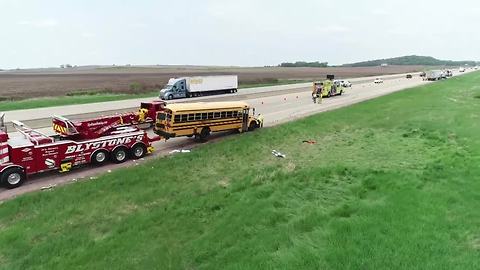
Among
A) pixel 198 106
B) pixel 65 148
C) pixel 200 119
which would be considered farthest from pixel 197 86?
pixel 65 148

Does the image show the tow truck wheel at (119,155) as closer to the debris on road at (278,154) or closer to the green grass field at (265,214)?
the green grass field at (265,214)

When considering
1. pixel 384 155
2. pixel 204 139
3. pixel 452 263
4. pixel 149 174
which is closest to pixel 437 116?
pixel 384 155

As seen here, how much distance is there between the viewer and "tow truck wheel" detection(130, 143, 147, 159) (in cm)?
1895

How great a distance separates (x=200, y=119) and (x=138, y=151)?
179 inches

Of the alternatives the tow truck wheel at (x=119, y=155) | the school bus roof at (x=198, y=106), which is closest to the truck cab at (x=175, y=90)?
the school bus roof at (x=198, y=106)

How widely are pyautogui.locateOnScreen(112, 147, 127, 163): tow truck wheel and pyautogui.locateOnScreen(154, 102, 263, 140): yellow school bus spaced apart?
3.31 m

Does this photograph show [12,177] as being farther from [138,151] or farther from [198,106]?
[198,106]

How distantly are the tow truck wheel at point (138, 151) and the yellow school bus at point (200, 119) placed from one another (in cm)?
231

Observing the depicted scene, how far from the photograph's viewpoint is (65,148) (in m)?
16.5

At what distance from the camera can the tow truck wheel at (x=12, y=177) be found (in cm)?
1477

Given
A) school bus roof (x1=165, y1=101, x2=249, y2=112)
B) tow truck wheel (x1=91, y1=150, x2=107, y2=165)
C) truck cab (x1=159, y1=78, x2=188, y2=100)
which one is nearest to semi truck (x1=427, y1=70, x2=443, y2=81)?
truck cab (x1=159, y1=78, x2=188, y2=100)

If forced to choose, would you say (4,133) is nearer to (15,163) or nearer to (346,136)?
(15,163)

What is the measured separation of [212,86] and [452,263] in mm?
54477

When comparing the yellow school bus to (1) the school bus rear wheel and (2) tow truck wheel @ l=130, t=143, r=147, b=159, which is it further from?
(2) tow truck wheel @ l=130, t=143, r=147, b=159
